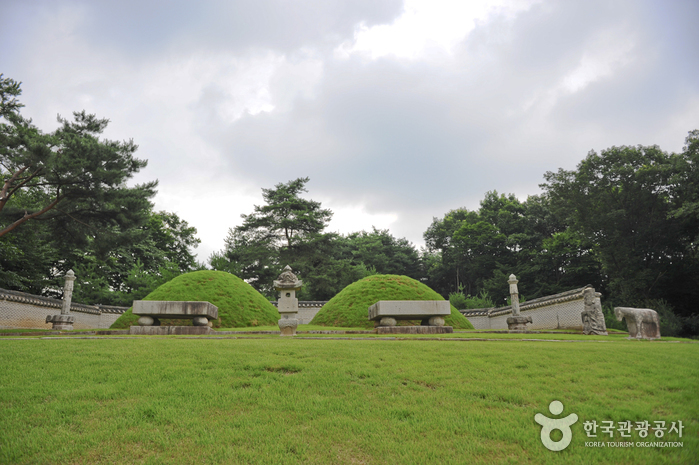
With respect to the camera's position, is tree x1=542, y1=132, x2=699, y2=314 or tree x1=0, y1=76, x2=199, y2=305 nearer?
tree x1=0, y1=76, x2=199, y2=305

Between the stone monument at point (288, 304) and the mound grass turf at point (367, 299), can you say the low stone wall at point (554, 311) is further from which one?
the stone monument at point (288, 304)

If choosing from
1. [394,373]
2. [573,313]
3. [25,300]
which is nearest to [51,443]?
[394,373]

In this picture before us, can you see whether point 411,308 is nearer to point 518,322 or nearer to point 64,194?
point 518,322

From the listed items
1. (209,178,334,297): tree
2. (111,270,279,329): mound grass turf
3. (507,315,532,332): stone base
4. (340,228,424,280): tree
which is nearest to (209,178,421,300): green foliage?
(209,178,334,297): tree

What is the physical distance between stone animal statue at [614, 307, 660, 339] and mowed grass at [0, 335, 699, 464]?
350cm

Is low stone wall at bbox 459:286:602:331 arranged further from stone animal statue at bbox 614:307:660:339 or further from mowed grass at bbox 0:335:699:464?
mowed grass at bbox 0:335:699:464

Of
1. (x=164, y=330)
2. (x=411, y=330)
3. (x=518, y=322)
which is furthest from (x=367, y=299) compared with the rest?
(x=164, y=330)

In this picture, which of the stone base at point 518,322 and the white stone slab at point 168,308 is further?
the stone base at point 518,322

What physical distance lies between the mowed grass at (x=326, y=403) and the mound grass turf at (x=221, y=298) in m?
9.67

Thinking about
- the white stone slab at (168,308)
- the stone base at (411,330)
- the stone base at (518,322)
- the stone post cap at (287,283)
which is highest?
the stone post cap at (287,283)

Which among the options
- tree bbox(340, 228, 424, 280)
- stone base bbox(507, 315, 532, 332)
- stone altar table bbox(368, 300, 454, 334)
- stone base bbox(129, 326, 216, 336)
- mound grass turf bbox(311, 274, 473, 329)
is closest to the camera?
stone base bbox(129, 326, 216, 336)

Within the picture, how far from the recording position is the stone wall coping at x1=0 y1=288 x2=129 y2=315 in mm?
16023

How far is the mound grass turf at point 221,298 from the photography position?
15500mm

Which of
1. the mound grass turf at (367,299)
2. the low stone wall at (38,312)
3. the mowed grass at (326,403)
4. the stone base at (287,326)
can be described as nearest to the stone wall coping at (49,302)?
the low stone wall at (38,312)
